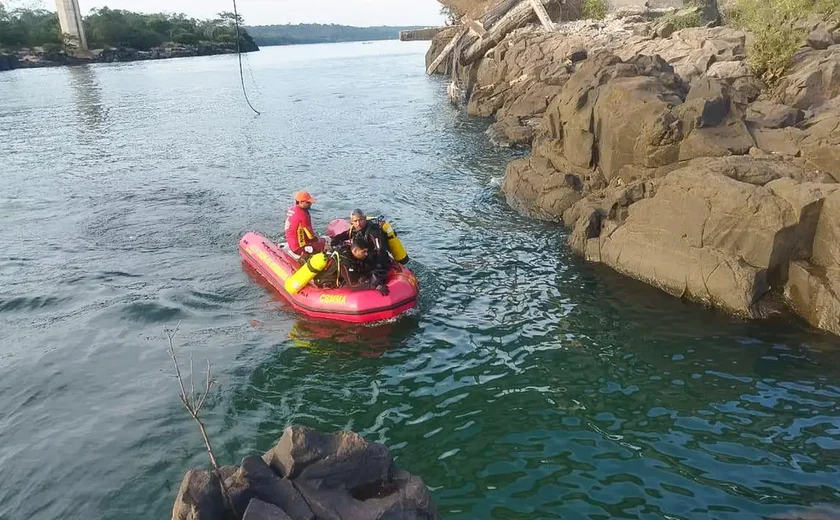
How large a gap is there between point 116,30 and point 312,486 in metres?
105

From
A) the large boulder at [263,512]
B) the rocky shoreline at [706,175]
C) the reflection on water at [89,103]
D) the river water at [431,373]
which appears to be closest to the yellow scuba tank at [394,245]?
the river water at [431,373]

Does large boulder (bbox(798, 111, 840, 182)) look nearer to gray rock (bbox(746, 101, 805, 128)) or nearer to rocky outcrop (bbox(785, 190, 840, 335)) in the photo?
gray rock (bbox(746, 101, 805, 128))

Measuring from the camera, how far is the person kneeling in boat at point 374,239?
11664 mm

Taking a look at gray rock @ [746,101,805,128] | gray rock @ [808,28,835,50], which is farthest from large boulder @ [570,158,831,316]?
gray rock @ [808,28,835,50]

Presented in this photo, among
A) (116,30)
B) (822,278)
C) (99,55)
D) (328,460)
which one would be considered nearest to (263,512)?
(328,460)

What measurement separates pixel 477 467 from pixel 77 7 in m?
96.8

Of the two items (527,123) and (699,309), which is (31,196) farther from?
(699,309)

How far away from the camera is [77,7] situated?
84.9m

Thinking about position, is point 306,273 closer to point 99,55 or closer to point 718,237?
point 718,237

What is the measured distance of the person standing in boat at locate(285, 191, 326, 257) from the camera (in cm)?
1240

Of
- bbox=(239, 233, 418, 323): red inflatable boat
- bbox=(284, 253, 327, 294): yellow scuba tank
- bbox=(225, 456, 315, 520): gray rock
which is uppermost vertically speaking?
bbox=(225, 456, 315, 520): gray rock

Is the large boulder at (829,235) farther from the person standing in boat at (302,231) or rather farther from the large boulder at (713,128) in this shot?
the person standing in boat at (302,231)

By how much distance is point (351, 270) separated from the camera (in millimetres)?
11664

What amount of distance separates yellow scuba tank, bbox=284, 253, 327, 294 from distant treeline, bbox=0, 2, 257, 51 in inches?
3354
